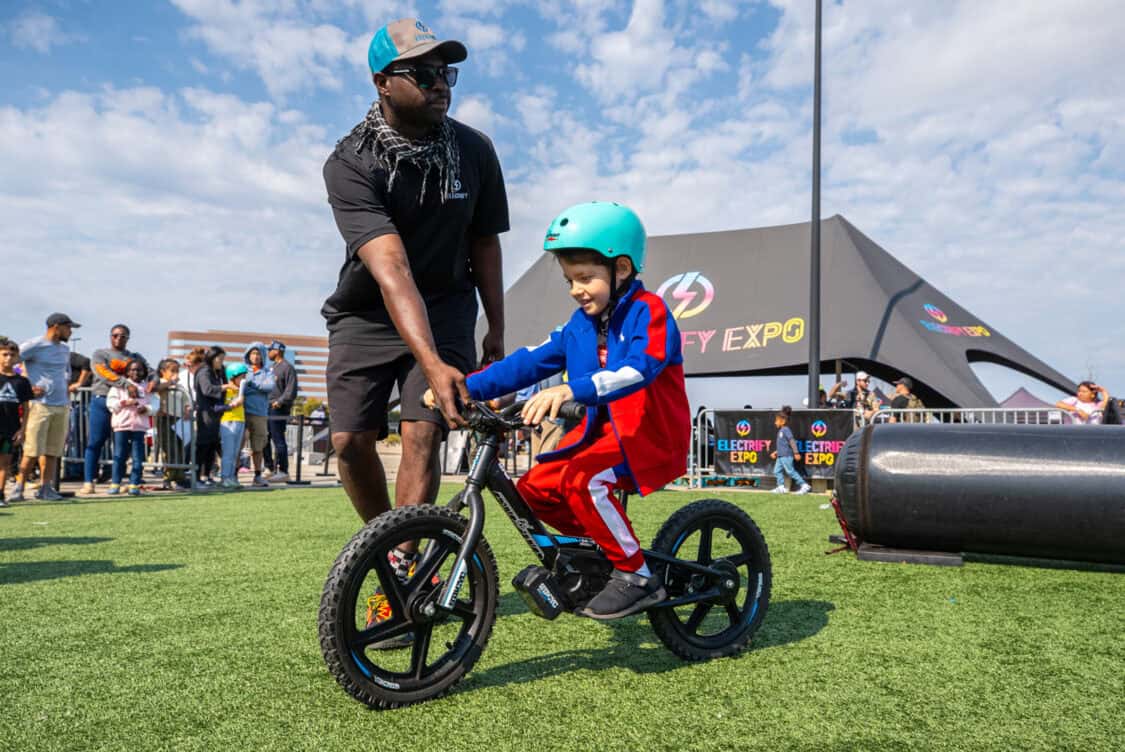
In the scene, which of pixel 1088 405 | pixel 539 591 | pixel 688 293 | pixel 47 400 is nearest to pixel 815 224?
pixel 688 293

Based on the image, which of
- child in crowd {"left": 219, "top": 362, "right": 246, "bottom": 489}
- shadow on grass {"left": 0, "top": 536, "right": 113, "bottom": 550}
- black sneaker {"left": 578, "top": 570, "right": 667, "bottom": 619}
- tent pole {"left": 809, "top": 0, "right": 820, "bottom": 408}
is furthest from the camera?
tent pole {"left": 809, "top": 0, "right": 820, "bottom": 408}

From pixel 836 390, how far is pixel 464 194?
15.9 metres

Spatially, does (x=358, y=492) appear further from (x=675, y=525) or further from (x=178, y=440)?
(x=178, y=440)

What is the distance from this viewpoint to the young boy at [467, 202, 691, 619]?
272 centimetres

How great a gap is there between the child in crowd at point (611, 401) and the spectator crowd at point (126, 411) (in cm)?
786

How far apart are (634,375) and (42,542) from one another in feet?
17.5

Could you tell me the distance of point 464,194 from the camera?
314 cm

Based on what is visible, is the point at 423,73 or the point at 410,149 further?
the point at 410,149

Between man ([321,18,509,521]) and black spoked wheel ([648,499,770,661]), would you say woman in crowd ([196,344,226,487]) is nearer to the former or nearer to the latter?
man ([321,18,509,521])

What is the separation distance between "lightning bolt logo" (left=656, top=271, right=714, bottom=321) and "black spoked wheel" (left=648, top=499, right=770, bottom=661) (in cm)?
1688

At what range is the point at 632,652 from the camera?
3061mm

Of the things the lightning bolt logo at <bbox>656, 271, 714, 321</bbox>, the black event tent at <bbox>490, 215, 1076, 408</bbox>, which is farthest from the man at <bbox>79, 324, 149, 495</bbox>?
the lightning bolt logo at <bbox>656, 271, 714, 321</bbox>

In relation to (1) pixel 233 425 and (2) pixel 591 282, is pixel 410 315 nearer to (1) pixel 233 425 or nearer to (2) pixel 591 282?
(2) pixel 591 282

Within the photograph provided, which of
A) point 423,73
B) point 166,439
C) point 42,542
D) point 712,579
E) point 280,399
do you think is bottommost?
point 42,542
